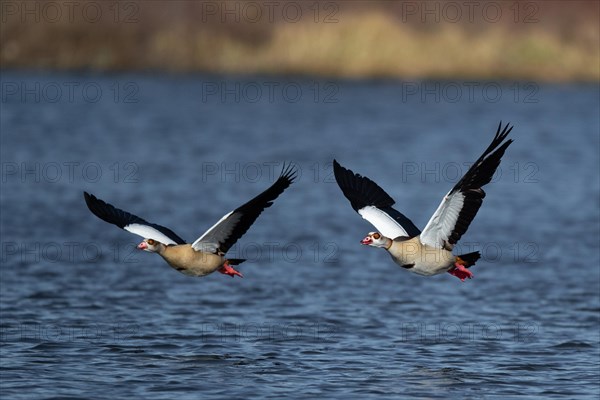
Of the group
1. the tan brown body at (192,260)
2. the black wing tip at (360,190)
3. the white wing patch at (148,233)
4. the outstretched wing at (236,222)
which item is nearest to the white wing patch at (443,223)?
the black wing tip at (360,190)

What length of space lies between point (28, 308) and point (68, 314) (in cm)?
63

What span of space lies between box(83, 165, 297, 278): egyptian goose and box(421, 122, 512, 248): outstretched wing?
1562 millimetres

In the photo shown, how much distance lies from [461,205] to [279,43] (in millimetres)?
36052

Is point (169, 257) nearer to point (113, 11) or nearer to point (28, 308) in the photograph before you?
point (28, 308)

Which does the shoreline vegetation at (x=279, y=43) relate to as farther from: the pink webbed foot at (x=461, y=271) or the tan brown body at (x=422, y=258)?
the tan brown body at (x=422, y=258)

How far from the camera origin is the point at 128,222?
14242 mm

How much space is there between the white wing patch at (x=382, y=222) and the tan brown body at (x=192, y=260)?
5.83ft

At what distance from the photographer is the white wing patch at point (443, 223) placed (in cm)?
1323

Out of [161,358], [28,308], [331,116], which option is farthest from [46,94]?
[161,358]

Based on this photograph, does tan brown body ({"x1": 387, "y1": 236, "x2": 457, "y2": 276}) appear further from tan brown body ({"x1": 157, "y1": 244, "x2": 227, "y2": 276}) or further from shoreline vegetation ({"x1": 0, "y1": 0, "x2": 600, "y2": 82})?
shoreline vegetation ({"x1": 0, "y1": 0, "x2": 600, "y2": 82})

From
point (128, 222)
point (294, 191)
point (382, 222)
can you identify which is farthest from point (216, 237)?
point (294, 191)

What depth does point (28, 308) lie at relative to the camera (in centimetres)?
1764

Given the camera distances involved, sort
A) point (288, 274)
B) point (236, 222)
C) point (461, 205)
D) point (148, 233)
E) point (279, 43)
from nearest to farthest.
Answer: point (461, 205), point (236, 222), point (148, 233), point (288, 274), point (279, 43)

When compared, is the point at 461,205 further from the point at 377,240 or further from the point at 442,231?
the point at 377,240
